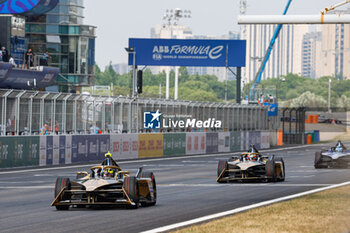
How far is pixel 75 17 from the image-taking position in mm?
64062

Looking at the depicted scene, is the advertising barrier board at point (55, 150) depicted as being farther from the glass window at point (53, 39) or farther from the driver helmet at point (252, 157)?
the glass window at point (53, 39)

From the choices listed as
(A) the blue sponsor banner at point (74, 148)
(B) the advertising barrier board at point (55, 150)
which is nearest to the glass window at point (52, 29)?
(A) the blue sponsor banner at point (74, 148)

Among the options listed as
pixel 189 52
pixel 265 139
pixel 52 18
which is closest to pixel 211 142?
pixel 189 52

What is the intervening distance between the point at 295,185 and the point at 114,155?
63.1 feet

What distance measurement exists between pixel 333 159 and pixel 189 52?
89.8ft

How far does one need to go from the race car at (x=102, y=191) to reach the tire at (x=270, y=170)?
305 inches

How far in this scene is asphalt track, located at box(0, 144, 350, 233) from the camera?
13.0 m

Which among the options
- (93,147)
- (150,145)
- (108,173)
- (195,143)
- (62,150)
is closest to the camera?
(108,173)

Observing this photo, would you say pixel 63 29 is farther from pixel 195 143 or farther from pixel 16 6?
pixel 195 143

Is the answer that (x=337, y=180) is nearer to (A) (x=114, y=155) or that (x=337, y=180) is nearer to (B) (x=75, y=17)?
(A) (x=114, y=155)

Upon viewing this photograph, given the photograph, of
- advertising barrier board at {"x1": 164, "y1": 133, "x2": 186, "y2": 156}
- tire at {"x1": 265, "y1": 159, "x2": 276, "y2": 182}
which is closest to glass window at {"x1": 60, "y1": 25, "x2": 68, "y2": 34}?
advertising barrier board at {"x1": 164, "y1": 133, "x2": 186, "y2": 156}

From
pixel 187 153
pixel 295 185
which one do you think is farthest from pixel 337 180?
pixel 187 153

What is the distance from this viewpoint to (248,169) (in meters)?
23.2

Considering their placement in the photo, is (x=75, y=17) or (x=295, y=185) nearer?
A: (x=295, y=185)
